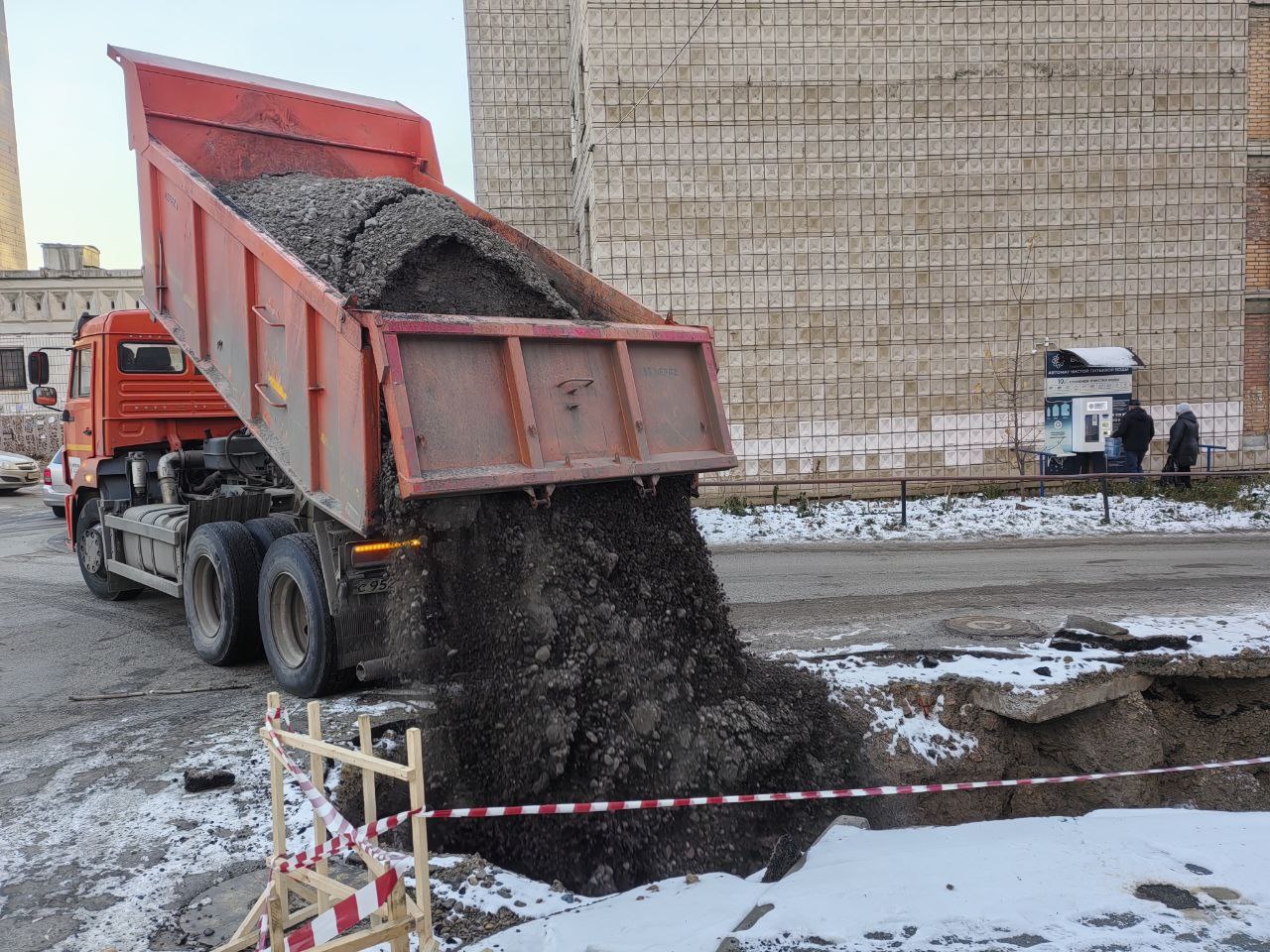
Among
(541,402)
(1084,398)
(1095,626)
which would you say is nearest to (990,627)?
(1095,626)

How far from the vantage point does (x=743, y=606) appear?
849 centimetres

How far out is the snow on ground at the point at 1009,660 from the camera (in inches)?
236

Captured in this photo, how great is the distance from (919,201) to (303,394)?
11.7 m

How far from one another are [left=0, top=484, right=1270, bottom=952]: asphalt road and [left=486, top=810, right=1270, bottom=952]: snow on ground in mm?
1850

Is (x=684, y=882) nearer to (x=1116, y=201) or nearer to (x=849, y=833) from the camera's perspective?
(x=849, y=833)

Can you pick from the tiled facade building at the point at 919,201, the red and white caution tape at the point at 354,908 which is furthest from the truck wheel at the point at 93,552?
the red and white caution tape at the point at 354,908

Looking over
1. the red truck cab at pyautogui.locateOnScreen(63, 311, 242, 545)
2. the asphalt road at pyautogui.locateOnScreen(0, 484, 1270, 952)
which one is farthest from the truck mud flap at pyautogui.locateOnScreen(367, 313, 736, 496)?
the red truck cab at pyautogui.locateOnScreen(63, 311, 242, 545)

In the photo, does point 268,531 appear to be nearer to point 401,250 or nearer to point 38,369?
point 401,250

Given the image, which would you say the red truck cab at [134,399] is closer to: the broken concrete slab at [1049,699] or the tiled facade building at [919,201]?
the tiled facade building at [919,201]

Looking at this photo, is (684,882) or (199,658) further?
(199,658)

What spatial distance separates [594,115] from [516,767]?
11.8m

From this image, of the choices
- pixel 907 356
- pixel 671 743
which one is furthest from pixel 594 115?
pixel 671 743

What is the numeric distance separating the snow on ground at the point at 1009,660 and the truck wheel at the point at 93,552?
7.26m

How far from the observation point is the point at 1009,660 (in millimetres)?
6230
